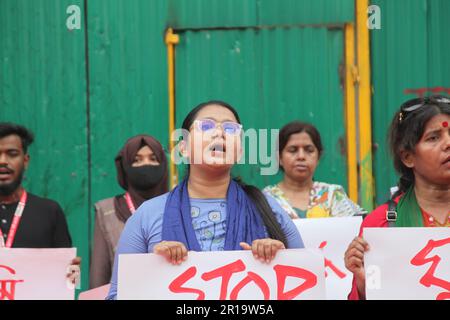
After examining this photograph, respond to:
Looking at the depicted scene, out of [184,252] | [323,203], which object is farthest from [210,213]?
[323,203]

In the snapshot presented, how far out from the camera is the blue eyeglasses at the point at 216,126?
3433 mm

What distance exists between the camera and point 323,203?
18.3ft

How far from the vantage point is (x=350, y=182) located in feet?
23.0

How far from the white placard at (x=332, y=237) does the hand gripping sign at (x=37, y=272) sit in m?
1.49

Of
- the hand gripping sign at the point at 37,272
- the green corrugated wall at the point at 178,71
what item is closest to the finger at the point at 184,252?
the hand gripping sign at the point at 37,272

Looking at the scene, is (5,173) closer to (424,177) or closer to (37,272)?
(37,272)

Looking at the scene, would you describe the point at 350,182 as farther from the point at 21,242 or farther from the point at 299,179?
the point at 21,242

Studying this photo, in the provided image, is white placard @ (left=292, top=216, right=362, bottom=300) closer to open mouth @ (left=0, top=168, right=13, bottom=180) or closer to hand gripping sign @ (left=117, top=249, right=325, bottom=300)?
hand gripping sign @ (left=117, top=249, right=325, bottom=300)

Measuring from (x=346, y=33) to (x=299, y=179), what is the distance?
187 cm

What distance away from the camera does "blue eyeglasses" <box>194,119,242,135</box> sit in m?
3.43

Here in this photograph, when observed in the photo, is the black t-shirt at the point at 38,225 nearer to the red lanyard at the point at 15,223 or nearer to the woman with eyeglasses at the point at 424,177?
the red lanyard at the point at 15,223

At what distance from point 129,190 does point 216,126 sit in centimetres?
215
